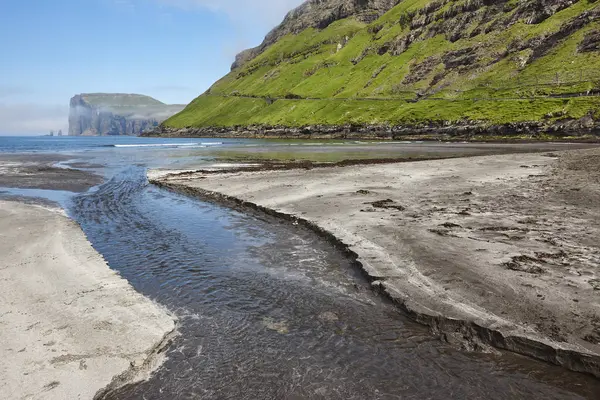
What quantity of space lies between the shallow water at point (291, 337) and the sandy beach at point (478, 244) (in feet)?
1.92

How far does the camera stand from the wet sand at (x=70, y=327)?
6395mm

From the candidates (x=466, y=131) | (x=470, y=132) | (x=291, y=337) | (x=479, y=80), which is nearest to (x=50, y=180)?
(x=291, y=337)

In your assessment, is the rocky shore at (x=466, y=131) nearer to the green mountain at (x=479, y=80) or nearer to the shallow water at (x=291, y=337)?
the green mountain at (x=479, y=80)

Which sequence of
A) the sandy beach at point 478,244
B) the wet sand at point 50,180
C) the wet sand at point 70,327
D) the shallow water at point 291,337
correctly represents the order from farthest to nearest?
the wet sand at point 50,180, the sandy beach at point 478,244, the shallow water at point 291,337, the wet sand at point 70,327

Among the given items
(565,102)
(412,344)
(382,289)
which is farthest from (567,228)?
(565,102)

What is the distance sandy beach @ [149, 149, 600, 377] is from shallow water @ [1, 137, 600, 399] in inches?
23.1

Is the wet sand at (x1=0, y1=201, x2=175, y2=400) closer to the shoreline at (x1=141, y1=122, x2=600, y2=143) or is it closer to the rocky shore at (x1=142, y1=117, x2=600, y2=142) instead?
the shoreline at (x1=141, y1=122, x2=600, y2=143)

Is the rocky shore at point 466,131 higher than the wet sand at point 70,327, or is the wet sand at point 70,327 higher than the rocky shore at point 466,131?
the rocky shore at point 466,131

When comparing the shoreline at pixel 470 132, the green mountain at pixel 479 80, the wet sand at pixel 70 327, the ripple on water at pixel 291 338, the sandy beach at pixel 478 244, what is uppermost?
the green mountain at pixel 479 80

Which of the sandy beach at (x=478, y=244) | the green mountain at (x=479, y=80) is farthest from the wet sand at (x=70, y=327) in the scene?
the green mountain at (x=479, y=80)

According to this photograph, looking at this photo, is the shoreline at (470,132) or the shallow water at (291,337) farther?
the shoreline at (470,132)

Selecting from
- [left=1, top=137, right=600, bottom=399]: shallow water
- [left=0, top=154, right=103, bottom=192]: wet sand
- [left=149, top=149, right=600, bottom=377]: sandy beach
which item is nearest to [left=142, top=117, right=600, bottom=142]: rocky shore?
[left=149, top=149, right=600, bottom=377]: sandy beach

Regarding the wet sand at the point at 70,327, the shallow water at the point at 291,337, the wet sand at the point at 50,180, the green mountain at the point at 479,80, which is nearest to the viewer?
the wet sand at the point at 70,327

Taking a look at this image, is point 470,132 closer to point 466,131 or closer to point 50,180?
point 466,131
